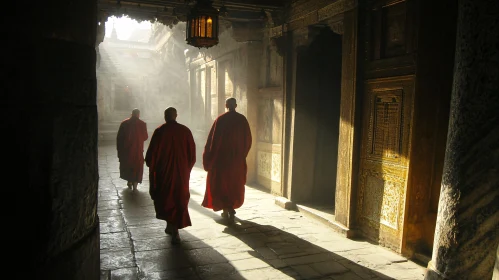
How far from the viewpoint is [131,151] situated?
314 inches

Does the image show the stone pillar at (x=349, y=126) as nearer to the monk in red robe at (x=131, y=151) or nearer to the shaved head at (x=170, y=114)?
the shaved head at (x=170, y=114)

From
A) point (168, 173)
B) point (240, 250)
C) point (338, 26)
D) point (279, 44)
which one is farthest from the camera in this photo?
point (279, 44)

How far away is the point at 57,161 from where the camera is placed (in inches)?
49.0

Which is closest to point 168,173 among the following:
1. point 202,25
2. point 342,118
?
point 202,25

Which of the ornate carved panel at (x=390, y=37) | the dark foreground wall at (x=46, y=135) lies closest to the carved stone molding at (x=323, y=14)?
the ornate carved panel at (x=390, y=37)

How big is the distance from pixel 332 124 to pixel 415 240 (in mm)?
3017

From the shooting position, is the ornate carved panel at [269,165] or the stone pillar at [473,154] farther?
the ornate carved panel at [269,165]

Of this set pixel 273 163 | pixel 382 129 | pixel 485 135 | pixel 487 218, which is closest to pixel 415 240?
pixel 382 129

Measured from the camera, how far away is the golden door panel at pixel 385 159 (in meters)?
4.43

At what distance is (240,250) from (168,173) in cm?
142

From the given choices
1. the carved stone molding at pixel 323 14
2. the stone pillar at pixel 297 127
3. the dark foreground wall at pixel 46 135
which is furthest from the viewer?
the stone pillar at pixel 297 127

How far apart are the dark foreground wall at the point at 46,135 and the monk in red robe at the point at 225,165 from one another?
4.43 metres

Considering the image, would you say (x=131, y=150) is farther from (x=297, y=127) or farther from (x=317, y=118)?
(x=317, y=118)

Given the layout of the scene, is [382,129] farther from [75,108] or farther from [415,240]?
[75,108]
